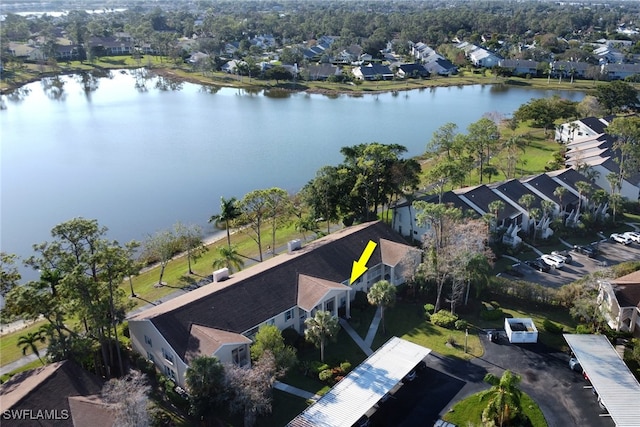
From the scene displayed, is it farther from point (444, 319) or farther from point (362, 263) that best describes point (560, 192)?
point (362, 263)

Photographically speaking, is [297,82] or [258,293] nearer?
[258,293]

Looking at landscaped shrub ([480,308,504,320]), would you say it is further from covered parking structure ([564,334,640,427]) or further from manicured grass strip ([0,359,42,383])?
manicured grass strip ([0,359,42,383])

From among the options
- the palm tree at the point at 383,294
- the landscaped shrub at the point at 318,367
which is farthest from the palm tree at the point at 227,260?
the landscaped shrub at the point at 318,367

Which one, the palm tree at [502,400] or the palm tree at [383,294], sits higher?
the palm tree at [383,294]

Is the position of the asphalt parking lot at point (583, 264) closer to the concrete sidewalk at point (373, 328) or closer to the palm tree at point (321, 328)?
the concrete sidewalk at point (373, 328)

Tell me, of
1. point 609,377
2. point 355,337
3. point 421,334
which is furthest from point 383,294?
point 609,377

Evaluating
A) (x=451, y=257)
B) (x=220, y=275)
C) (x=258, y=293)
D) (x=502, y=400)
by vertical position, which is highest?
(x=451, y=257)
